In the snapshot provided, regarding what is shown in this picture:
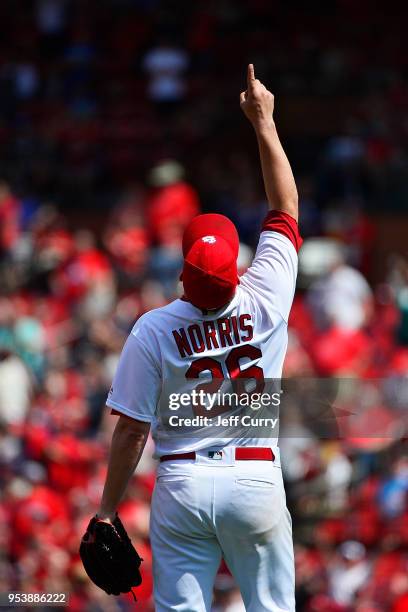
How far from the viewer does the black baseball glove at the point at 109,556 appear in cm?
376

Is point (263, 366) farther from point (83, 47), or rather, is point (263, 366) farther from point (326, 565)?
point (83, 47)

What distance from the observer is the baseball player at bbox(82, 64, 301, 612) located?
3.67 metres

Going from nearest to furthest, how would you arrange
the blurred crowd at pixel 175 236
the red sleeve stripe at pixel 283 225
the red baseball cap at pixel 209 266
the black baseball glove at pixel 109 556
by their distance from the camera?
the red baseball cap at pixel 209 266, the black baseball glove at pixel 109 556, the red sleeve stripe at pixel 283 225, the blurred crowd at pixel 175 236

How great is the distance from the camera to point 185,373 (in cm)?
373

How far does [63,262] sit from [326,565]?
4960mm

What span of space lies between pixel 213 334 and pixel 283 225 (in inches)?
17.0

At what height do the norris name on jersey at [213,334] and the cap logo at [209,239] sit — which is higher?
the cap logo at [209,239]

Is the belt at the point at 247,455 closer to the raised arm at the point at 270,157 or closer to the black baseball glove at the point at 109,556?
the black baseball glove at the point at 109,556

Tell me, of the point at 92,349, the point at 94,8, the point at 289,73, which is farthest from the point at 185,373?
the point at 94,8

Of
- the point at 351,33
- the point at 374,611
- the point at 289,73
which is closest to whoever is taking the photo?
the point at 374,611

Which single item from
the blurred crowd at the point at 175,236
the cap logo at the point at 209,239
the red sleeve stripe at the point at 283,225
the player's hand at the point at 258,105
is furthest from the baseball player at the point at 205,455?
the blurred crowd at the point at 175,236

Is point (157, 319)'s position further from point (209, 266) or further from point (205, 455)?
point (205, 455)

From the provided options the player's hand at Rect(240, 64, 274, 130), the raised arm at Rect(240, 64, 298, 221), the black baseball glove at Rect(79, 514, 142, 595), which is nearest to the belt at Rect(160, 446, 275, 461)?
the black baseball glove at Rect(79, 514, 142, 595)

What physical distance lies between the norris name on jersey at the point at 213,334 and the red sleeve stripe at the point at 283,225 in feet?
1.02
